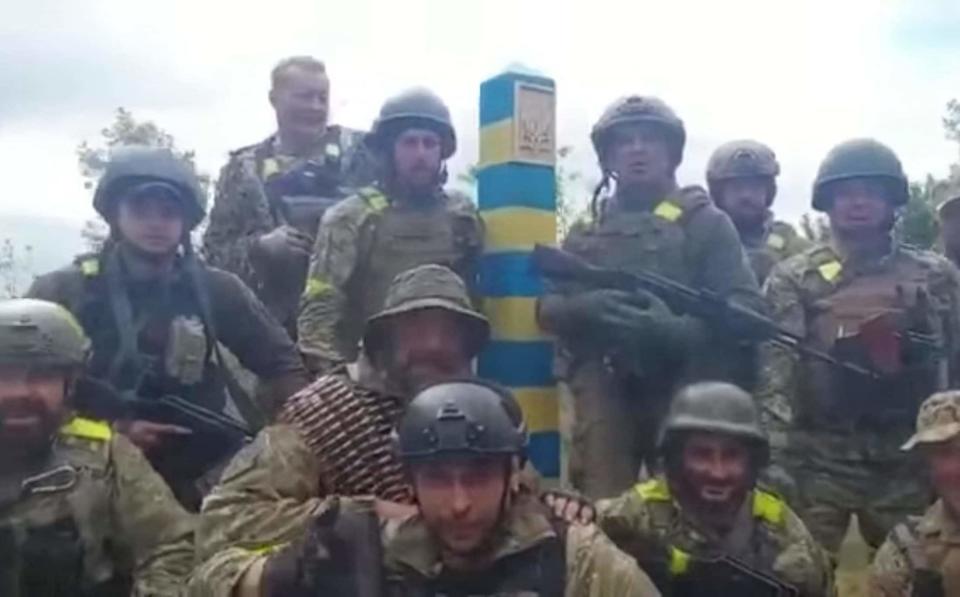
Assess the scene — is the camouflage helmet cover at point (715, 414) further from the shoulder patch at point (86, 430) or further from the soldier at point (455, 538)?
the shoulder patch at point (86, 430)

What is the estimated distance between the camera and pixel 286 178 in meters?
8.80

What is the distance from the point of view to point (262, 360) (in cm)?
691

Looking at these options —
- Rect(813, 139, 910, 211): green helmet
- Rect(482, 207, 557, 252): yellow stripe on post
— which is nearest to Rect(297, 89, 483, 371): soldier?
Rect(482, 207, 557, 252): yellow stripe on post

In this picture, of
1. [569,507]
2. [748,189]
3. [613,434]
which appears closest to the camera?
[569,507]

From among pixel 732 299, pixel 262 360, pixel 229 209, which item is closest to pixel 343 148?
pixel 229 209

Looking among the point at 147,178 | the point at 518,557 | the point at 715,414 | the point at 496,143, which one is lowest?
the point at 518,557

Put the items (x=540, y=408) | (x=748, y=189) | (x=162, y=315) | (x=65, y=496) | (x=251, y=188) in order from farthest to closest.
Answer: (x=748, y=189) → (x=251, y=188) → (x=540, y=408) → (x=162, y=315) → (x=65, y=496)

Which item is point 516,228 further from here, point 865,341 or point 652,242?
point 865,341

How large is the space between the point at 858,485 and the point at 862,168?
1492 millimetres

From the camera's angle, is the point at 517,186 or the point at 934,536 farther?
the point at 517,186

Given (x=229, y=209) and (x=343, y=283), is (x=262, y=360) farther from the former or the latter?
(x=229, y=209)

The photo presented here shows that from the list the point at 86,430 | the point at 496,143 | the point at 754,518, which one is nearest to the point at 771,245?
the point at 496,143

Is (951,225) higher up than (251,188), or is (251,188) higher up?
(251,188)

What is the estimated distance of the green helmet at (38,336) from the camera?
5406 millimetres
